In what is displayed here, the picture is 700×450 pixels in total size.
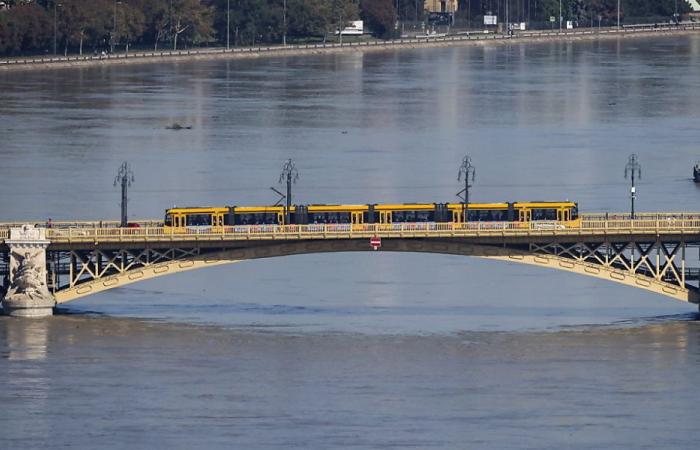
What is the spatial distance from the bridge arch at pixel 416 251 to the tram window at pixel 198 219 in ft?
8.00

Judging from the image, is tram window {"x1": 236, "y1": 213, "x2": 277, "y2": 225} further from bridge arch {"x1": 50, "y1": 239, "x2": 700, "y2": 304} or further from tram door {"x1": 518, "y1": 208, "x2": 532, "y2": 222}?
tram door {"x1": 518, "y1": 208, "x2": 532, "y2": 222}

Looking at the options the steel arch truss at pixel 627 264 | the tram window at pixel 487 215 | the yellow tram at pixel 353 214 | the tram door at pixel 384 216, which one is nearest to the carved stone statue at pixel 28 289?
the yellow tram at pixel 353 214

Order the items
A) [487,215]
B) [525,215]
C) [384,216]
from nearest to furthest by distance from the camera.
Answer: [487,215] → [525,215] → [384,216]

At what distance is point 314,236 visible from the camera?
12975 centimetres

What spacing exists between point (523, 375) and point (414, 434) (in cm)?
1126

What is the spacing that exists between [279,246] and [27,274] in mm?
11546

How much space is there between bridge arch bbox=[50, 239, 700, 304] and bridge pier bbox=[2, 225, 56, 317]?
1.14m

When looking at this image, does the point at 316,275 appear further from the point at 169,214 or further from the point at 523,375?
the point at 523,375

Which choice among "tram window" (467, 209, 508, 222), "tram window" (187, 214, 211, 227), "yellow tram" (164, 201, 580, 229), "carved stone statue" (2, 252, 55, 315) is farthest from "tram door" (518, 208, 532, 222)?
"carved stone statue" (2, 252, 55, 315)

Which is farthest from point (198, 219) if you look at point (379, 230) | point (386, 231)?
point (386, 231)

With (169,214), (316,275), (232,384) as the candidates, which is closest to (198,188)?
(316,275)

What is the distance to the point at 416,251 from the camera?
13050 cm

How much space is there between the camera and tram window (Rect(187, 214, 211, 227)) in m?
132

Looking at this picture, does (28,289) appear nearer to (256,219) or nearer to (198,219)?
(198,219)
